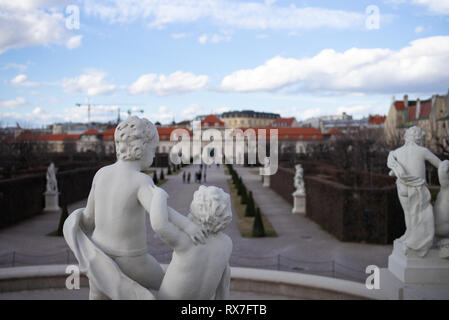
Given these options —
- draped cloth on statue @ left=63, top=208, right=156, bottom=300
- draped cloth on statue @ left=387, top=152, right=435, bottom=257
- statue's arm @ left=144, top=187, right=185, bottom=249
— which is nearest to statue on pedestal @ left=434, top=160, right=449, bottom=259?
draped cloth on statue @ left=387, top=152, right=435, bottom=257

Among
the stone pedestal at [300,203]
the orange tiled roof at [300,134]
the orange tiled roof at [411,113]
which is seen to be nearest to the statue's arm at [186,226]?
the stone pedestal at [300,203]

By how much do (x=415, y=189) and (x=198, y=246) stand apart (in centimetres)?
577

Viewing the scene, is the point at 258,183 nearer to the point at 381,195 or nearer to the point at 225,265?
the point at 381,195

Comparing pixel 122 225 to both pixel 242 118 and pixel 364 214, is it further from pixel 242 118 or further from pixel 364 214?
pixel 242 118

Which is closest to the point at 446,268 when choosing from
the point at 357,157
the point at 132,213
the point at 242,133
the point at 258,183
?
the point at 132,213

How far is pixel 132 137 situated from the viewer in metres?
3.06

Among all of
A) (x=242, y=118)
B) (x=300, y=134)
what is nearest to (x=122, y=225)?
(x=300, y=134)

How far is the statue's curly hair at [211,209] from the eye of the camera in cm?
277

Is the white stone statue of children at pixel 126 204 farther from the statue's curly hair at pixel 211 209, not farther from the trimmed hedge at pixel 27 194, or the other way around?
the trimmed hedge at pixel 27 194

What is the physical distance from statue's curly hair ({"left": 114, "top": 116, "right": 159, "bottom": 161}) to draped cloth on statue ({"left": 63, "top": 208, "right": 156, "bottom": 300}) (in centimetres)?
66

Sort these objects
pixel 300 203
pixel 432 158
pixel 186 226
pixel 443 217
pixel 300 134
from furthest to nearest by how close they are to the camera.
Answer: pixel 300 134 < pixel 300 203 < pixel 443 217 < pixel 432 158 < pixel 186 226

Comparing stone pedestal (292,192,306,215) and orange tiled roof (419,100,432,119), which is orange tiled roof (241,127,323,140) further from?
stone pedestal (292,192,306,215)
